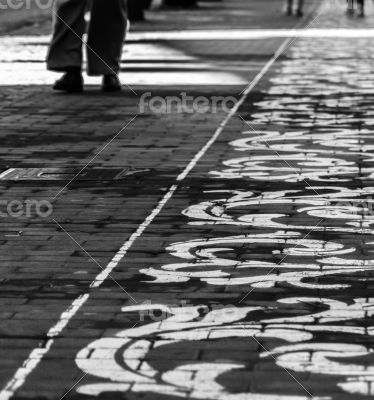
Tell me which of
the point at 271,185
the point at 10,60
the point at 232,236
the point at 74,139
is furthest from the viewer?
the point at 10,60

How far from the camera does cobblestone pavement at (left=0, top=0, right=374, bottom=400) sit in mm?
4574

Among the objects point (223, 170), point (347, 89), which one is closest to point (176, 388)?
point (223, 170)

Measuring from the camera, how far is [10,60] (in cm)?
1692

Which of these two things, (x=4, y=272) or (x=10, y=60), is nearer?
(x=4, y=272)

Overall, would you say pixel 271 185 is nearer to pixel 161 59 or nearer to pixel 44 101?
pixel 44 101

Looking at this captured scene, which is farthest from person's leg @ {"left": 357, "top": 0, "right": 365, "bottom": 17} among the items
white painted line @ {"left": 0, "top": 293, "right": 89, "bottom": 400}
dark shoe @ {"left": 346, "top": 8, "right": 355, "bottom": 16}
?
white painted line @ {"left": 0, "top": 293, "right": 89, "bottom": 400}

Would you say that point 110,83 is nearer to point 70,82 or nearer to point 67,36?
point 70,82

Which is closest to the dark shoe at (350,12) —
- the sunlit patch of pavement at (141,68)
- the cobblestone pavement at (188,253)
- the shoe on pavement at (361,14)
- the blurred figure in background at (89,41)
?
the shoe on pavement at (361,14)

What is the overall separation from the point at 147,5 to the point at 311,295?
83.3 feet

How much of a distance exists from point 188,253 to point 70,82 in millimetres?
7449

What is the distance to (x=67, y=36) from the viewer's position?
1345 centimetres

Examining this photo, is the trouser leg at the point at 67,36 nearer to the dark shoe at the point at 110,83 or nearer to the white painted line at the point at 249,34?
the dark shoe at the point at 110,83

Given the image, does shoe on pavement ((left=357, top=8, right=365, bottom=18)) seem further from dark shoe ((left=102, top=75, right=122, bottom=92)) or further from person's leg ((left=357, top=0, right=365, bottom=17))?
dark shoe ((left=102, top=75, right=122, bottom=92))

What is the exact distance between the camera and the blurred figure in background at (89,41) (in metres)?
13.4
